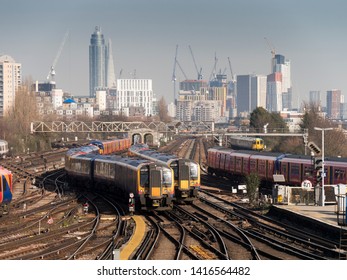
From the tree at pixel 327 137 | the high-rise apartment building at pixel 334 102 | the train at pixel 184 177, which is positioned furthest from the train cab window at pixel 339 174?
the high-rise apartment building at pixel 334 102

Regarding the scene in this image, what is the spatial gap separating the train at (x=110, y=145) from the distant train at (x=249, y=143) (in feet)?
30.9

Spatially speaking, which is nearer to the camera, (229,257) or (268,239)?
(229,257)

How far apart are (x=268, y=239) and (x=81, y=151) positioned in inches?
721

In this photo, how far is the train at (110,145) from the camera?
4315 cm

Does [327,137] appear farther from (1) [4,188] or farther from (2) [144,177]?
(1) [4,188]

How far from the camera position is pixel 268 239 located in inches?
603

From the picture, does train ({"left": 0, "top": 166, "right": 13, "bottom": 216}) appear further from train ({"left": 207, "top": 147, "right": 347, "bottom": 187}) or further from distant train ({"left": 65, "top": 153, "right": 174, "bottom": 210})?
train ({"left": 207, "top": 147, "right": 347, "bottom": 187})

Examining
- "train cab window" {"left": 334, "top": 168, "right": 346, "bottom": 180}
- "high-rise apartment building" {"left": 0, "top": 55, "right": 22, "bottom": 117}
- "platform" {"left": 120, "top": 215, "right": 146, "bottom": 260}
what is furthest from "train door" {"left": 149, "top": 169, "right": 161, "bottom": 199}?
"high-rise apartment building" {"left": 0, "top": 55, "right": 22, "bottom": 117}

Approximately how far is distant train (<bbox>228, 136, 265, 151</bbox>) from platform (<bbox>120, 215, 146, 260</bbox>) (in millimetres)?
30523

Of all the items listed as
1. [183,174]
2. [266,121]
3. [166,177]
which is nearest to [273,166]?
[183,174]

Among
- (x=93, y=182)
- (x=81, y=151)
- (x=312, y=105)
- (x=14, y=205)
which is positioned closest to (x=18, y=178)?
(x=81, y=151)

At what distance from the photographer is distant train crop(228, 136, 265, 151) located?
49.2 m
